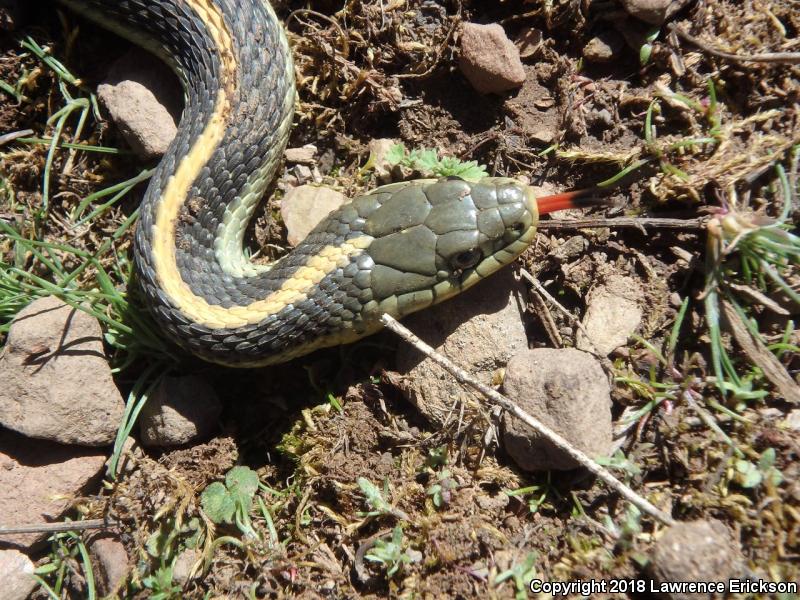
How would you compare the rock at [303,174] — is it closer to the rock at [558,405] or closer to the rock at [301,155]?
the rock at [301,155]

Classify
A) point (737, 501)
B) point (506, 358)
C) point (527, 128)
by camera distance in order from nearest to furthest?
point (737, 501)
point (506, 358)
point (527, 128)

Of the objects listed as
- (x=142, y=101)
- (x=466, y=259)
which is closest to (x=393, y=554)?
(x=466, y=259)

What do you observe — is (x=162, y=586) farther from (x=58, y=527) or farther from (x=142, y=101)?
(x=142, y=101)

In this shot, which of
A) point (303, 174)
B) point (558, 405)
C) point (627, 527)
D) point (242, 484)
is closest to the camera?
point (627, 527)

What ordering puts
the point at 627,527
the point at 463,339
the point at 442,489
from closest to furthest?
the point at 627,527 < the point at 442,489 < the point at 463,339

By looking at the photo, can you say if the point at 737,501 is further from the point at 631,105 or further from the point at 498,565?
the point at 631,105

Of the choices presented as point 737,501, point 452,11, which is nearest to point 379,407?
point 737,501
